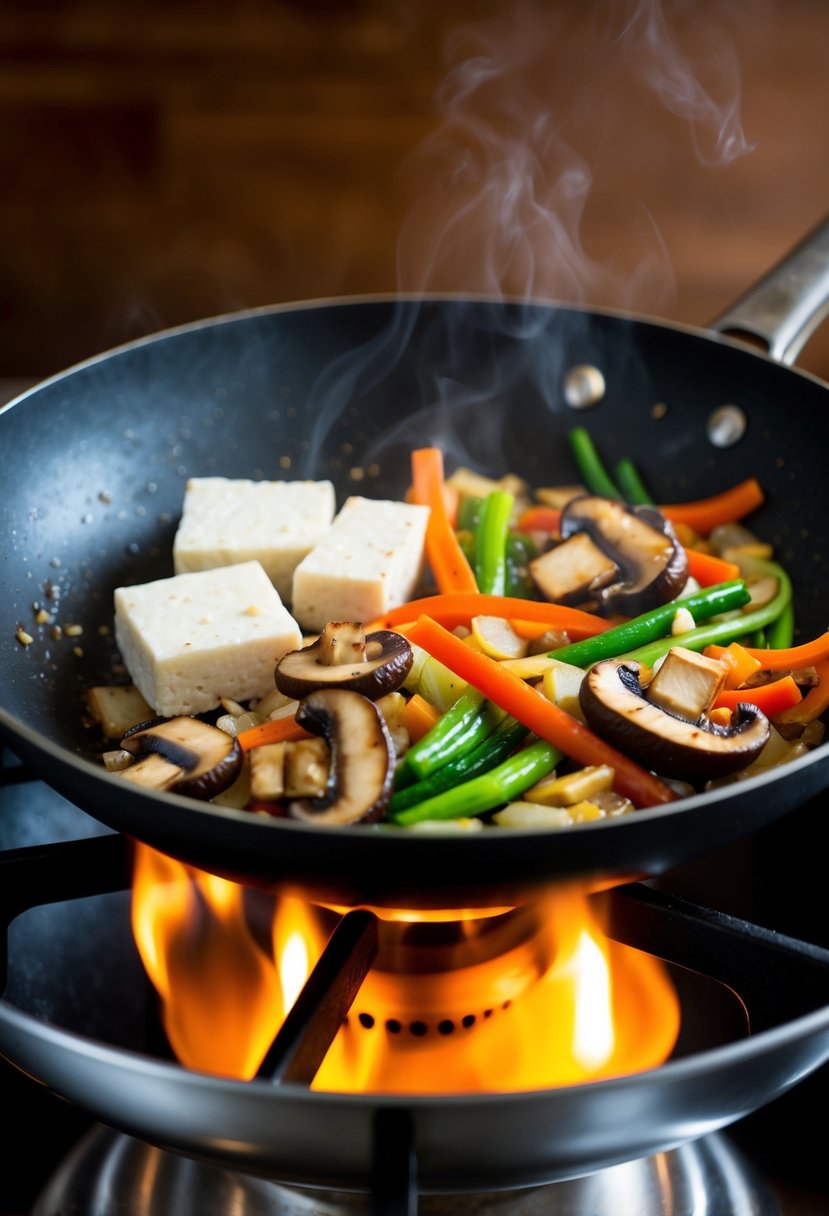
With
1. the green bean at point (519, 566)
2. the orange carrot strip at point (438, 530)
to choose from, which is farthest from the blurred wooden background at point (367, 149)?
the green bean at point (519, 566)

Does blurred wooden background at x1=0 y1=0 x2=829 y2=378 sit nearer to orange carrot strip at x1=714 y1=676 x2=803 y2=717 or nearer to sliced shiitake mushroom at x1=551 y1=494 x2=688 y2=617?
sliced shiitake mushroom at x1=551 y1=494 x2=688 y2=617

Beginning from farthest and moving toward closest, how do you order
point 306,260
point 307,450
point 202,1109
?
point 306,260, point 307,450, point 202,1109

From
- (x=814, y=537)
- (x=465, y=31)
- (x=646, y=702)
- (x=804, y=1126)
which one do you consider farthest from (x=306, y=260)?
(x=804, y=1126)

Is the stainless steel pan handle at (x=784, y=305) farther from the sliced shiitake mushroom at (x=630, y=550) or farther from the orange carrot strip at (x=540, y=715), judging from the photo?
the orange carrot strip at (x=540, y=715)

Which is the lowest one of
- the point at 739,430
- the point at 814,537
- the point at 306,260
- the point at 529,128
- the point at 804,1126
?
the point at 804,1126

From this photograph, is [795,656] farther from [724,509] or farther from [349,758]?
[349,758]

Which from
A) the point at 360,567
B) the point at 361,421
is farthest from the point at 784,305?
the point at 360,567

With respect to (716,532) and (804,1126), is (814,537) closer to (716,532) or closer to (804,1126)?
(716,532)
